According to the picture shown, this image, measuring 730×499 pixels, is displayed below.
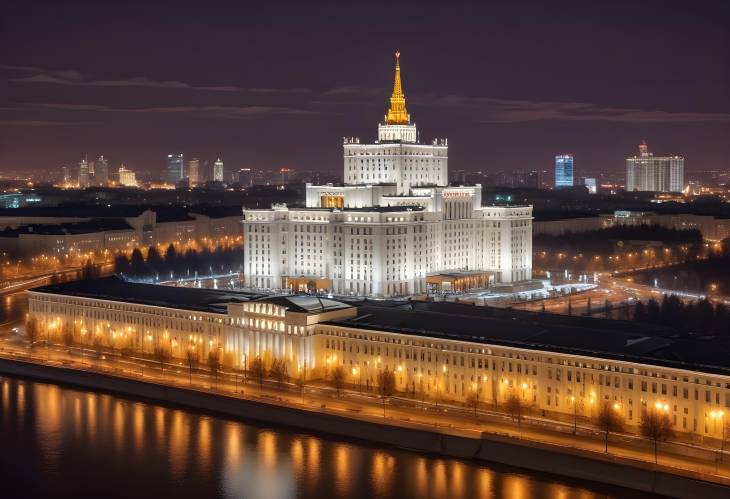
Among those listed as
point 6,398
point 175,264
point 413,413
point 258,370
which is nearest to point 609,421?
point 413,413

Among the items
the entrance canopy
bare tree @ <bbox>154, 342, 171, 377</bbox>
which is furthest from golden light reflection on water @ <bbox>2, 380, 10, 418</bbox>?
the entrance canopy

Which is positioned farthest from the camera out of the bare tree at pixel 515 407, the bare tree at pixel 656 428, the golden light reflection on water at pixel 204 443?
the bare tree at pixel 515 407

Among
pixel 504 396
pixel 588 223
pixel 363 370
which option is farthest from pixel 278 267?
pixel 588 223

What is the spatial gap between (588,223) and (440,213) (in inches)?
1653

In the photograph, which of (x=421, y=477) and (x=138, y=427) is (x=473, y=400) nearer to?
(x=421, y=477)

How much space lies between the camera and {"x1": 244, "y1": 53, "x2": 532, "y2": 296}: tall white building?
53062mm

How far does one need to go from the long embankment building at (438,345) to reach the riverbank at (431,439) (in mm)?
3074

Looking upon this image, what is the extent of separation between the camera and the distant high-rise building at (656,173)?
178 metres

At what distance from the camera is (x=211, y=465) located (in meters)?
28.5

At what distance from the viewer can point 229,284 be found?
58031 mm

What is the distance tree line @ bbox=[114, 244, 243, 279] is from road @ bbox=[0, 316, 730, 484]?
75.2 ft

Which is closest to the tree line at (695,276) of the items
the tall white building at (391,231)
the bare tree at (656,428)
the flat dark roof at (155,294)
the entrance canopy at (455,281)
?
the tall white building at (391,231)

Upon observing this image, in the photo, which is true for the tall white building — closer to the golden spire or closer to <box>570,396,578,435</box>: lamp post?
the golden spire

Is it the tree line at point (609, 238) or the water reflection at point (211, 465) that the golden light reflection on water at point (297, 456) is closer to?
the water reflection at point (211, 465)
